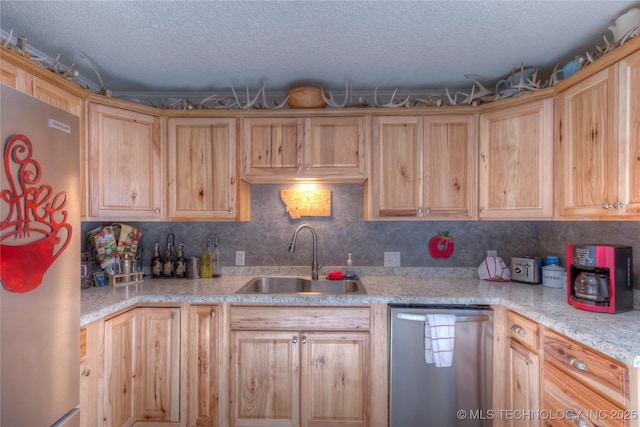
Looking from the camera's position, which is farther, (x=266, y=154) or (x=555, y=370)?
(x=266, y=154)

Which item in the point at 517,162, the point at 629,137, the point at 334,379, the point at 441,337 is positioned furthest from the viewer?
the point at 517,162

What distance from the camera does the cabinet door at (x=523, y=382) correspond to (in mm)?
1505

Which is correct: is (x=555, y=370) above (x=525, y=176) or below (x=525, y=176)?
below

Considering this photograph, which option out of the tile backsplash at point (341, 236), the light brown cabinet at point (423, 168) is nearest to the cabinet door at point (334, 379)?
the tile backsplash at point (341, 236)

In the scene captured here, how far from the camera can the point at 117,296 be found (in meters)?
1.80

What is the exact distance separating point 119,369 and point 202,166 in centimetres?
130

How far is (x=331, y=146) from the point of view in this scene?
7.01 ft

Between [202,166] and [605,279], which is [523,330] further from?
[202,166]

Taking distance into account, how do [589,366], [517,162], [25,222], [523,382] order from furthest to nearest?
[517,162]
[523,382]
[589,366]
[25,222]

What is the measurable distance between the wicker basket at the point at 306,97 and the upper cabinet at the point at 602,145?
4.66 feet

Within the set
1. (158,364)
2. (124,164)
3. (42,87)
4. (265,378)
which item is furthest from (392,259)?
(42,87)

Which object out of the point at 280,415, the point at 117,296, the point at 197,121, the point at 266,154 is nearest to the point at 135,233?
the point at 117,296

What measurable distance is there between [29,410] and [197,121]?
5.65ft

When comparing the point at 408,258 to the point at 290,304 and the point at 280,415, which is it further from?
the point at 280,415
